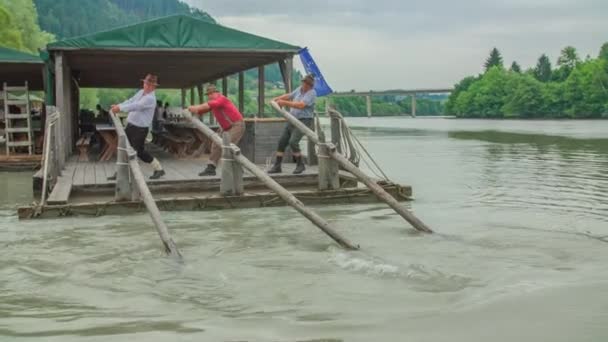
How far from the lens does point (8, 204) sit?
1154cm

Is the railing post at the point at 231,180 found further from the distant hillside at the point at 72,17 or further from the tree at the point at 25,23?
the distant hillside at the point at 72,17

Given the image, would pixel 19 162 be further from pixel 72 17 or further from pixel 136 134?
pixel 72 17


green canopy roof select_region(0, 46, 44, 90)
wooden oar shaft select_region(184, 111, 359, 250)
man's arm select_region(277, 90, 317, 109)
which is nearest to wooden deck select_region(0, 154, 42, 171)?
green canopy roof select_region(0, 46, 44, 90)

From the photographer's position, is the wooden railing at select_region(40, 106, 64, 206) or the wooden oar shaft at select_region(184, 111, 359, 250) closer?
the wooden oar shaft at select_region(184, 111, 359, 250)

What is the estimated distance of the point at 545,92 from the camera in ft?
325

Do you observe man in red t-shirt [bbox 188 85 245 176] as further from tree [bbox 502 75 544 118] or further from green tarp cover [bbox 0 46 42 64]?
tree [bbox 502 75 544 118]

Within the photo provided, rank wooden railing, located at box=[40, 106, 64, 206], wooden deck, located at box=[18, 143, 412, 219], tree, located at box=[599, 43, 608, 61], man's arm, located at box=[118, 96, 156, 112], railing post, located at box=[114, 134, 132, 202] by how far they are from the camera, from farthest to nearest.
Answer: tree, located at box=[599, 43, 608, 61] < man's arm, located at box=[118, 96, 156, 112] < wooden railing, located at box=[40, 106, 64, 206] < wooden deck, located at box=[18, 143, 412, 219] < railing post, located at box=[114, 134, 132, 202]

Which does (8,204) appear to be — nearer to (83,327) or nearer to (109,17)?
(83,327)

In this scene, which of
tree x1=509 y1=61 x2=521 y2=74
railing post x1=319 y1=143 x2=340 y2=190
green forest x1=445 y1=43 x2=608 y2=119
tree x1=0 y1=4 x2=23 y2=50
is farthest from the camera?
tree x1=509 y1=61 x2=521 y2=74

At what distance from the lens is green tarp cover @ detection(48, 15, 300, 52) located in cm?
1327

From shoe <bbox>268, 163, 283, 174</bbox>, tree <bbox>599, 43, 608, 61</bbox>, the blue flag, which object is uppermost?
tree <bbox>599, 43, 608, 61</bbox>

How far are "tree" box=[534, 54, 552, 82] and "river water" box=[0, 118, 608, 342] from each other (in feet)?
381

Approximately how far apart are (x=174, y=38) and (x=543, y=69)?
117m

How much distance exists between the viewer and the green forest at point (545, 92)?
297ft
